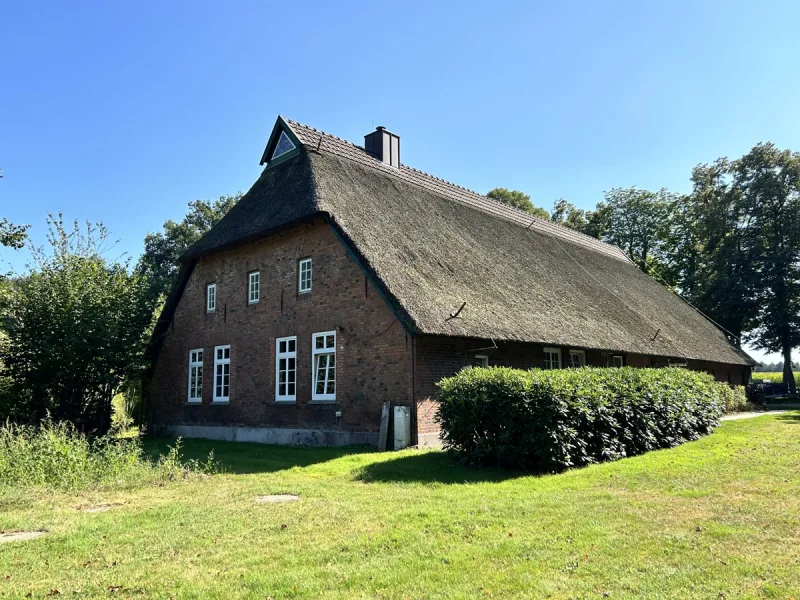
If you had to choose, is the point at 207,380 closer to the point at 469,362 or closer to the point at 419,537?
the point at 469,362

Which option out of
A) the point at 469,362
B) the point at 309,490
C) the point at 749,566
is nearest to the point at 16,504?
the point at 309,490

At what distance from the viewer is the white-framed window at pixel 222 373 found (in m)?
18.2

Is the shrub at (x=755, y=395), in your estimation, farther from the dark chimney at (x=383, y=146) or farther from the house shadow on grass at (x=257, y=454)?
the house shadow on grass at (x=257, y=454)

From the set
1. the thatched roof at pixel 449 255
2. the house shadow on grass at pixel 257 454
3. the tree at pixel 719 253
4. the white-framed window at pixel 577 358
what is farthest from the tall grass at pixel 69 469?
the tree at pixel 719 253

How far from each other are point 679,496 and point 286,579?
217 inches

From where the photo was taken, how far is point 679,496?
7.83 metres

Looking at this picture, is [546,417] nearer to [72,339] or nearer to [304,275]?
[304,275]

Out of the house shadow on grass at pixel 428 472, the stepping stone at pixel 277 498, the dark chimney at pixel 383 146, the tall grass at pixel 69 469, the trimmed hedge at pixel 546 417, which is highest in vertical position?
the dark chimney at pixel 383 146

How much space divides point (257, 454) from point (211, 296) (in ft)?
25.5

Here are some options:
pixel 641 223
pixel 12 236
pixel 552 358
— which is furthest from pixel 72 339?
pixel 641 223

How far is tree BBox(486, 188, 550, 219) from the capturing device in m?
47.1

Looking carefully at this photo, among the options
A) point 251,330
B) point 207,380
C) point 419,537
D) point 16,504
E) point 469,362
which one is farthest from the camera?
point 207,380

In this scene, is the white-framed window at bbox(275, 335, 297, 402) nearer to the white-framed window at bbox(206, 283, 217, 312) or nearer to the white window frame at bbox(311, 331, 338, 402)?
the white window frame at bbox(311, 331, 338, 402)

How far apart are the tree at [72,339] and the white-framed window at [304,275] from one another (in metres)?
6.47
